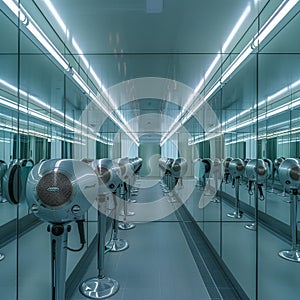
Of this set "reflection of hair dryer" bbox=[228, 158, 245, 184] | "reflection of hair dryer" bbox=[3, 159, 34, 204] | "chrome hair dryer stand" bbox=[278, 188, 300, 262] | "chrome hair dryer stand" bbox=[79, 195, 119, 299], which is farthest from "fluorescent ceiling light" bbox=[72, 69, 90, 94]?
"chrome hair dryer stand" bbox=[278, 188, 300, 262]

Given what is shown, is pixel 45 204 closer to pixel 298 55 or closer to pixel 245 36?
pixel 245 36

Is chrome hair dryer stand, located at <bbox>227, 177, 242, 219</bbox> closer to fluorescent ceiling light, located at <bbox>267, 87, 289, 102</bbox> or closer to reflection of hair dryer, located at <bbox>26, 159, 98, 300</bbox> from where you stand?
fluorescent ceiling light, located at <bbox>267, 87, 289, 102</bbox>

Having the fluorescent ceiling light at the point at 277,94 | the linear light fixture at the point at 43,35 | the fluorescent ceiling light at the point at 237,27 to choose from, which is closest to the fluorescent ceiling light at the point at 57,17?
the linear light fixture at the point at 43,35

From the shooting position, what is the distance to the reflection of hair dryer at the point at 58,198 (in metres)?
1.35

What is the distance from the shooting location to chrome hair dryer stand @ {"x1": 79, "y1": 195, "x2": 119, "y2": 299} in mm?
2262

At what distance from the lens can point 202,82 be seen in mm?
3785

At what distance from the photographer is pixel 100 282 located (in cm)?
243

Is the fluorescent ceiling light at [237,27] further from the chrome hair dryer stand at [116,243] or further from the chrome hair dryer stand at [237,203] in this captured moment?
the chrome hair dryer stand at [116,243]

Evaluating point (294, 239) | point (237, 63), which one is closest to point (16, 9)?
point (237, 63)

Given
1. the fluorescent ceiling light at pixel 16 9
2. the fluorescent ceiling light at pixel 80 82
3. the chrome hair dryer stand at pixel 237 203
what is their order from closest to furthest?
the fluorescent ceiling light at pixel 16 9 → the chrome hair dryer stand at pixel 237 203 → the fluorescent ceiling light at pixel 80 82

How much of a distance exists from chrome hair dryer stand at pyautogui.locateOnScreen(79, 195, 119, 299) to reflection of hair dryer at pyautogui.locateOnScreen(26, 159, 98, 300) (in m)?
0.87

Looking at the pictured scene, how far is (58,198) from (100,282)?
1523mm

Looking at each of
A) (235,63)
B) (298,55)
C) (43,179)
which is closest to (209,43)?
(235,63)

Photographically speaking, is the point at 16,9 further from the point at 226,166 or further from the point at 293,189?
the point at 293,189
